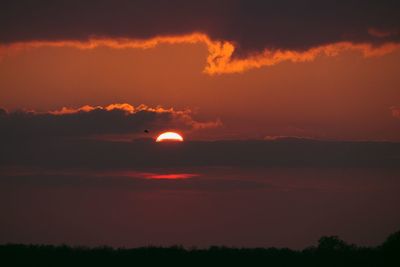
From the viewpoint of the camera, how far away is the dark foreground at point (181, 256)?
134 m

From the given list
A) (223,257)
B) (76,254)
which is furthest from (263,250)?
(76,254)

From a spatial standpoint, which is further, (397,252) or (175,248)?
(175,248)

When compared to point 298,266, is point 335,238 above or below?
above

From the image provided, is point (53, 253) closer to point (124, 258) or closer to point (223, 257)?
point (124, 258)

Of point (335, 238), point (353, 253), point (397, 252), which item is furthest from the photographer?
point (335, 238)

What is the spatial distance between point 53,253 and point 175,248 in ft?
55.9

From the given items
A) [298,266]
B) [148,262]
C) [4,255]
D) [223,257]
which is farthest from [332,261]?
[4,255]

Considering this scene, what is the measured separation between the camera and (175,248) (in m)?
144

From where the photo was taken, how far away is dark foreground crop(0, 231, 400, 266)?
134m

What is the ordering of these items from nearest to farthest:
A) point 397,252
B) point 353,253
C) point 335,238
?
point 397,252, point 353,253, point 335,238

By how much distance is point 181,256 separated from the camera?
140750 millimetres

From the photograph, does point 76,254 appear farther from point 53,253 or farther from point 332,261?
point 332,261

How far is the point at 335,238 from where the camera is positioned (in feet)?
535

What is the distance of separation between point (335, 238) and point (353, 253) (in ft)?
86.6
